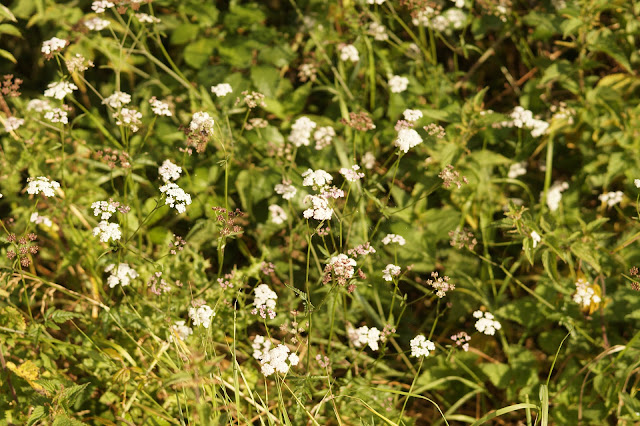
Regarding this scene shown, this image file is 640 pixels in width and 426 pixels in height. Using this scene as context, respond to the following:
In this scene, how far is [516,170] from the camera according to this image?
4.14 metres

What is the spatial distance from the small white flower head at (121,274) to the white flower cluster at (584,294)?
2.35 m

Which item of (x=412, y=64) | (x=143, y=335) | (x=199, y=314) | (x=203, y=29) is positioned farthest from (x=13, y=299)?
(x=412, y=64)

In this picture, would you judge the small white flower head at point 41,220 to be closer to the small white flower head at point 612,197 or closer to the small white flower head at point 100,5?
the small white flower head at point 100,5

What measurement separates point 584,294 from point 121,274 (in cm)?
244

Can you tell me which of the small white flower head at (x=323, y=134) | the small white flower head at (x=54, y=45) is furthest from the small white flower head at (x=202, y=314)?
the small white flower head at (x=54, y=45)

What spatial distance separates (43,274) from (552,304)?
3232 mm

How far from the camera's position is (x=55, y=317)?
9.24 ft

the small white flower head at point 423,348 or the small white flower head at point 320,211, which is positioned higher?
the small white flower head at point 320,211

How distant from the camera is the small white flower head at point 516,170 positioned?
408cm

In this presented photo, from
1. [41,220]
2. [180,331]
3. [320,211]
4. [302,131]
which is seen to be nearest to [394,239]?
Result: [320,211]

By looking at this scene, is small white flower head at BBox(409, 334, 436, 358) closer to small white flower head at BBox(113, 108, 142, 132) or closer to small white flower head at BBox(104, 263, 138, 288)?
small white flower head at BBox(104, 263, 138, 288)

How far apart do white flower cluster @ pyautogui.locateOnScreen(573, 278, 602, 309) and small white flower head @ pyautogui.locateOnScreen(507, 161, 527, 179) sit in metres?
1.05

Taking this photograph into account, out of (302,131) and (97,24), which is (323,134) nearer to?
(302,131)

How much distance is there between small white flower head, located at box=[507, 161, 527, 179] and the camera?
13.4ft
